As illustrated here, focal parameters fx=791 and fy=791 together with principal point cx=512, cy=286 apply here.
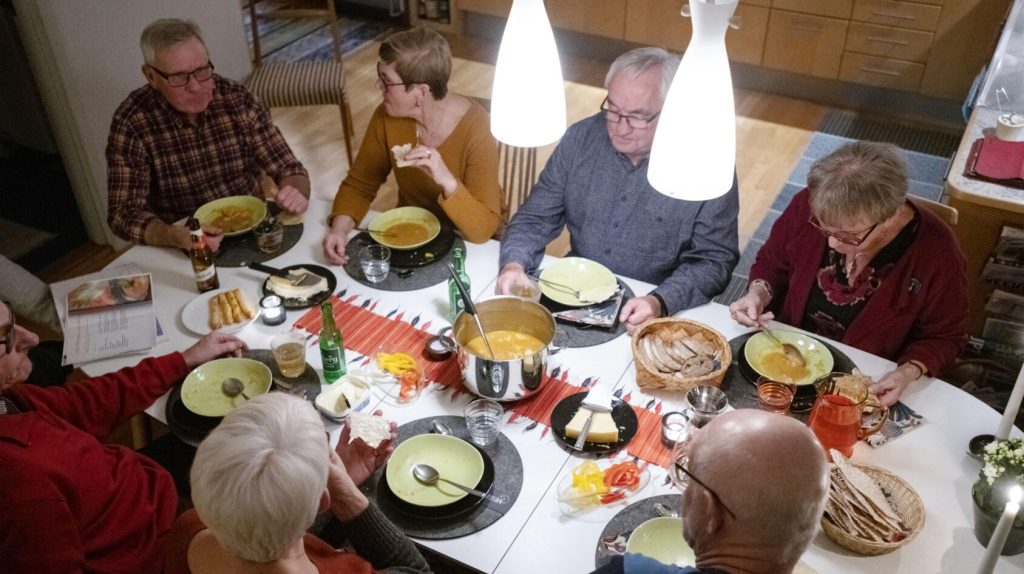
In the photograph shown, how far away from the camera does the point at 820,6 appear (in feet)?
16.0

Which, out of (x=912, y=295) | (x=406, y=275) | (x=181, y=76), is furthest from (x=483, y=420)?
(x=181, y=76)

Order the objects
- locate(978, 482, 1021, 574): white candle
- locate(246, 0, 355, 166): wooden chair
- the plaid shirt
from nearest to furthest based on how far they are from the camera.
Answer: locate(978, 482, 1021, 574): white candle, the plaid shirt, locate(246, 0, 355, 166): wooden chair

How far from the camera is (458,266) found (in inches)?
88.2

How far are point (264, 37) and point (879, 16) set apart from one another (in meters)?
4.30

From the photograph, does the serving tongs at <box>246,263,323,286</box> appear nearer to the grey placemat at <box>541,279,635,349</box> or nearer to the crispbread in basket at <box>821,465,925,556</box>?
the grey placemat at <box>541,279,635,349</box>

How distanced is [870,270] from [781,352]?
1.16 ft

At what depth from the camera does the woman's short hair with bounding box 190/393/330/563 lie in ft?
4.00

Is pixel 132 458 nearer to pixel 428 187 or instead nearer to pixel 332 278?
pixel 332 278

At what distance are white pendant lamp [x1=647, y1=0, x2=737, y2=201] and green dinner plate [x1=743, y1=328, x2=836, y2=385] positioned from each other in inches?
27.0

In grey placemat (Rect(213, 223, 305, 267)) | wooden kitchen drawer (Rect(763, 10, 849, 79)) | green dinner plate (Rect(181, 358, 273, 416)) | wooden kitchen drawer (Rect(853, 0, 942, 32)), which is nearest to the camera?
green dinner plate (Rect(181, 358, 273, 416))

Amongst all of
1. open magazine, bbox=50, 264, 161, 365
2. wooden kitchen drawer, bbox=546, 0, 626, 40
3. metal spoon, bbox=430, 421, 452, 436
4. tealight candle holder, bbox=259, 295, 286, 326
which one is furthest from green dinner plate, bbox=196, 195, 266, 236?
wooden kitchen drawer, bbox=546, 0, 626, 40

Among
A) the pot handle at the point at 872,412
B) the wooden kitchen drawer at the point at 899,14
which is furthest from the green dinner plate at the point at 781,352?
the wooden kitchen drawer at the point at 899,14

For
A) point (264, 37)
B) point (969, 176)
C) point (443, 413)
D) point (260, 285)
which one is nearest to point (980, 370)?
point (969, 176)

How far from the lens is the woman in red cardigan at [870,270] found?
189 cm
